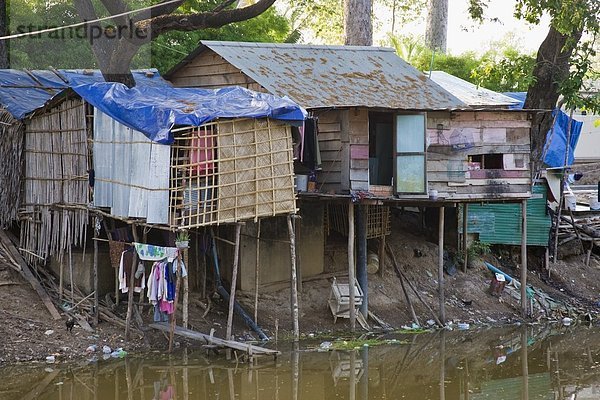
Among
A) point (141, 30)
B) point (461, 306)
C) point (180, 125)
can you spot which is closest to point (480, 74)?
point (461, 306)

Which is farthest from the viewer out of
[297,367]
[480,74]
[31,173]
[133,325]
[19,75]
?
[480,74]

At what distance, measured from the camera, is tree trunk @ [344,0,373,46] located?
2517 cm

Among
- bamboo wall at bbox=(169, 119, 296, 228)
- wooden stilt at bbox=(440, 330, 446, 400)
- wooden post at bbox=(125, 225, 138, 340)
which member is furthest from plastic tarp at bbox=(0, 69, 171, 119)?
wooden stilt at bbox=(440, 330, 446, 400)

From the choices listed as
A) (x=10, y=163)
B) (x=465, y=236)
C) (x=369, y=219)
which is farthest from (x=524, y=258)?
(x=10, y=163)

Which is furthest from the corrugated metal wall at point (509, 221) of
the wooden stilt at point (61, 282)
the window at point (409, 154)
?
the wooden stilt at point (61, 282)

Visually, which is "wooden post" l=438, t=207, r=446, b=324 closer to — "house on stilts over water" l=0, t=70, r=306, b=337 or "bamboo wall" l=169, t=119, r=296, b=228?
"house on stilts over water" l=0, t=70, r=306, b=337

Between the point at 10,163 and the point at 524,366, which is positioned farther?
the point at 10,163

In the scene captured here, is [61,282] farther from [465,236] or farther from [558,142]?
[558,142]

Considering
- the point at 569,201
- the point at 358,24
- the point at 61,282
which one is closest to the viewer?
the point at 61,282

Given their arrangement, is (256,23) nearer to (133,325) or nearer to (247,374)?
(133,325)

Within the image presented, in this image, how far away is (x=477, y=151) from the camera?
722 inches

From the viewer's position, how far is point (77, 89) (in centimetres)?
1501

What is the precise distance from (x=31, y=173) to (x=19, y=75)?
243 cm

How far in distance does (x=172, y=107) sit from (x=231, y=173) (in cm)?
130
